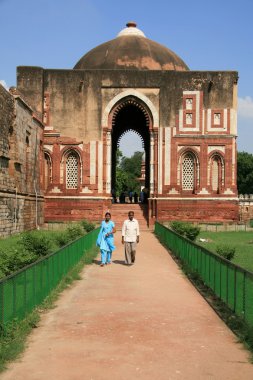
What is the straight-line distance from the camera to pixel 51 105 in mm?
26391

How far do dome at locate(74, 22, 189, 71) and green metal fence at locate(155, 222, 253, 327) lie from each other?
18.1 meters

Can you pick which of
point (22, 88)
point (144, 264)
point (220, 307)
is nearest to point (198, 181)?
point (22, 88)

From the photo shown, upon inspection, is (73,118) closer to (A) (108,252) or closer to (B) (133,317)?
(A) (108,252)

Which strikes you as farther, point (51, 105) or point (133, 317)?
point (51, 105)

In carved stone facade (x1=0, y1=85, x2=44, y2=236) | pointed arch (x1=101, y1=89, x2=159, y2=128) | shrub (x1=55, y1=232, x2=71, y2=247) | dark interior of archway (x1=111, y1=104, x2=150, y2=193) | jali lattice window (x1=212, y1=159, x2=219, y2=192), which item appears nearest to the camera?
shrub (x1=55, y1=232, x2=71, y2=247)

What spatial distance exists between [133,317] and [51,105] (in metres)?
20.6

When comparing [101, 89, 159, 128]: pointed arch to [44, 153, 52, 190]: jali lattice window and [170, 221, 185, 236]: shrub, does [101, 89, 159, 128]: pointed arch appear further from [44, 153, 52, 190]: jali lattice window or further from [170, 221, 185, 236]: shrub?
[170, 221, 185, 236]: shrub

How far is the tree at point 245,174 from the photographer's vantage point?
6569cm

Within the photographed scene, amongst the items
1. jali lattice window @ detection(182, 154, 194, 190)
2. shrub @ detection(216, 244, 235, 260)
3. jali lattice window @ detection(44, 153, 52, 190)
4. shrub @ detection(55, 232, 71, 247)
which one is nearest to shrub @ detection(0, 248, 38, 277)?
shrub @ detection(216, 244, 235, 260)

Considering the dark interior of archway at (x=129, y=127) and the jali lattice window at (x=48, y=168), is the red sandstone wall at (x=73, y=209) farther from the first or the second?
the dark interior of archway at (x=129, y=127)

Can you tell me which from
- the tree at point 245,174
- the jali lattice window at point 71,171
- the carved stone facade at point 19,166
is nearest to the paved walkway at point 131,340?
the carved stone facade at point 19,166

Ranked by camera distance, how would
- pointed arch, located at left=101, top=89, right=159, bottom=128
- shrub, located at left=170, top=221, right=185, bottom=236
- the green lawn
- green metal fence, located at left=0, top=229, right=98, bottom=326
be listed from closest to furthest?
green metal fence, located at left=0, top=229, right=98, bottom=326
the green lawn
shrub, located at left=170, top=221, right=185, bottom=236
pointed arch, located at left=101, top=89, right=159, bottom=128

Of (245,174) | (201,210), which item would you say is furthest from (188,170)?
(245,174)

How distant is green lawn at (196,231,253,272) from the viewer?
1361 cm
